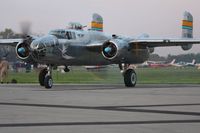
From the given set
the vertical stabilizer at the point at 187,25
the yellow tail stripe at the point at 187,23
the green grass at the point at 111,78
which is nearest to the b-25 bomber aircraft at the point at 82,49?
the vertical stabilizer at the point at 187,25

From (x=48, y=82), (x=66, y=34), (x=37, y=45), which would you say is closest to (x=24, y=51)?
(x=37, y=45)

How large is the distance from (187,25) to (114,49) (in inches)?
469

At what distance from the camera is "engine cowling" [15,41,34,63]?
29406mm

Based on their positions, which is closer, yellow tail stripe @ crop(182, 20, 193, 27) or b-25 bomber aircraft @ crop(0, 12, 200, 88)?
b-25 bomber aircraft @ crop(0, 12, 200, 88)

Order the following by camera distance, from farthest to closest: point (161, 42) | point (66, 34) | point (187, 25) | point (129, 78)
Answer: point (187, 25), point (129, 78), point (161, 42), point (66, 34)

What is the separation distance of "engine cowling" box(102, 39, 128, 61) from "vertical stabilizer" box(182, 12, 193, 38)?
10.5 m

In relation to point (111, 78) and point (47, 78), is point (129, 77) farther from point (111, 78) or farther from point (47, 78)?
point (111, 78)

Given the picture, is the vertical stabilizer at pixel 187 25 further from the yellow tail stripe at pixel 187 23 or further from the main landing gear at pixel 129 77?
the main landing gear at pixel 129 77

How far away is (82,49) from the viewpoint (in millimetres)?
31141

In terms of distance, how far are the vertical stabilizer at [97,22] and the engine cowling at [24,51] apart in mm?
16729

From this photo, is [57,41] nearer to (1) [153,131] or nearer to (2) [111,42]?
(2) [111,42]

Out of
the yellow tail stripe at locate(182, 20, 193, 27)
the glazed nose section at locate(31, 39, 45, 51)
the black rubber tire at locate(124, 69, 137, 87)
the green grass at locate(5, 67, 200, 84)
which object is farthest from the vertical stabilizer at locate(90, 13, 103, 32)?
the glazed nose section at locate(31, 39, 45, 51)

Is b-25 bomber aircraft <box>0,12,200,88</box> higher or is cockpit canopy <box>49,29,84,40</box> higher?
cockpit canopy <box>49,29,84,40</box>

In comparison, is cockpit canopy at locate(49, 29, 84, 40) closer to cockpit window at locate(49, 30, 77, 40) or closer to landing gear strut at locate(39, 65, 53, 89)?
cockpit window at locate(49, 30, 77, 40)
